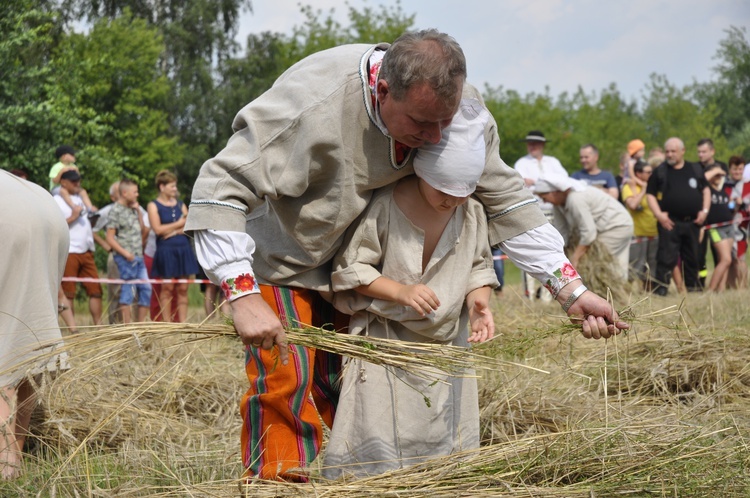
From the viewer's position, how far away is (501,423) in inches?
161

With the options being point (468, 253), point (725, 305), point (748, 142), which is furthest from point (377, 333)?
point (748, 142)

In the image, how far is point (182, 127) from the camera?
33.5 m

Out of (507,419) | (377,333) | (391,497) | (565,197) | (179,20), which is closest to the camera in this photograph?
(391,497)

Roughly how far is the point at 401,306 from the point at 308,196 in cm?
46

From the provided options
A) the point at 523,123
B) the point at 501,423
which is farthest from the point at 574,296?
the point at 523,123

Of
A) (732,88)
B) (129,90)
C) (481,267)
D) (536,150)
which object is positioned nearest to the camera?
(481,267)

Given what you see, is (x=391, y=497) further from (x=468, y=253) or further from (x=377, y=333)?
(x=468, y=253)

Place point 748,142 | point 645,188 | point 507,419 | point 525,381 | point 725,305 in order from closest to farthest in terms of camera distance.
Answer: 1. point 507,419
2. point 525,381
3. point 725,305
4. point 645,188
5. point 748,142

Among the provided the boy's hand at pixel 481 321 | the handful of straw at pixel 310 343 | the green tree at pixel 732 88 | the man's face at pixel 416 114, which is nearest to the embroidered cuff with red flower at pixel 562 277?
the boy's hand at pixel 481 321

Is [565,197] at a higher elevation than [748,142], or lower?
lower

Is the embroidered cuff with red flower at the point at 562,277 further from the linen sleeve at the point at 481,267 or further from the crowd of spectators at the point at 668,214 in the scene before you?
the crowd of spectators at the point at 668,214

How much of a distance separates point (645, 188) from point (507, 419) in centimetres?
708

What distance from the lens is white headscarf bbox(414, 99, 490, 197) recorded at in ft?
9.56

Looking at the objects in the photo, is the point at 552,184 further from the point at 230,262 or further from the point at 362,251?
the point at 230,262
